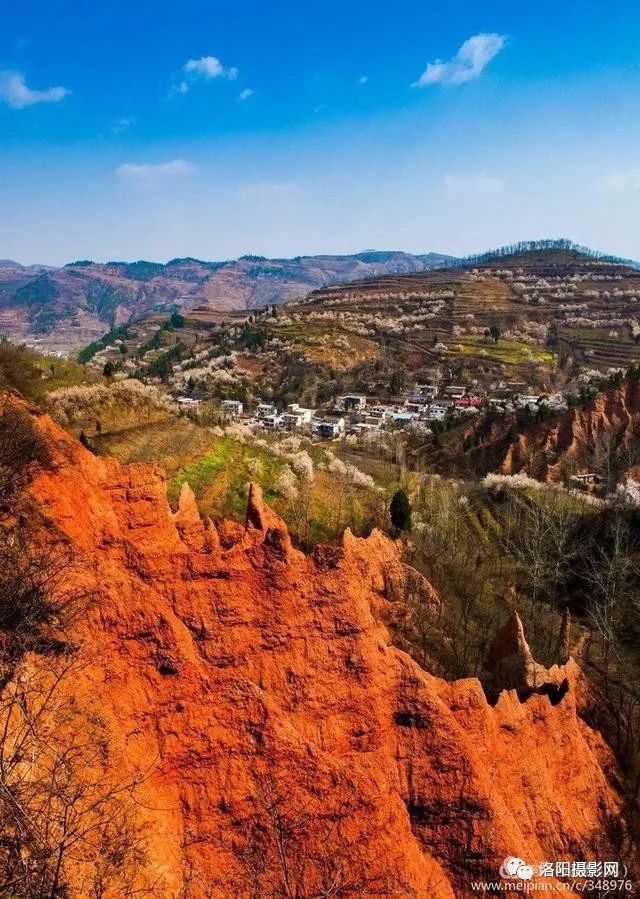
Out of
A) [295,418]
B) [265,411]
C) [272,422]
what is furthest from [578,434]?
[265,411]

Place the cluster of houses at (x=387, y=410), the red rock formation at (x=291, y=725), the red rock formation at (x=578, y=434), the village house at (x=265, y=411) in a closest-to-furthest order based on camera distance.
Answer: the red rock formation at (x=291, y=725), the red rock formation at (x=578, y=434), the cluster of houses at (x=387, y=410), the village house at (x=265, y=411)

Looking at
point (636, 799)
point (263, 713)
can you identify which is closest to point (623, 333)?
point (636, 799)

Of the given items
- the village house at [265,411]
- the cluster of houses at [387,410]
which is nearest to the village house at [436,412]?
the cluster of houses at [387,410]

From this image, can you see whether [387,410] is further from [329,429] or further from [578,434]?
[578,434]

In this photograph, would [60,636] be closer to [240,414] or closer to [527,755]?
[527,755]

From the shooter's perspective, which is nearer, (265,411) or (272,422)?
(272,422)

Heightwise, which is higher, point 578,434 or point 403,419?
point 578,434

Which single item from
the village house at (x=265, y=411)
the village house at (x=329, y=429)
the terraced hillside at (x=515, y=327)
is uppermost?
the terraced hillside at (x=515, y=327)

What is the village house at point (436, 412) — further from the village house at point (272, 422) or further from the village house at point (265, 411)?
the village house at point (265, 411)
